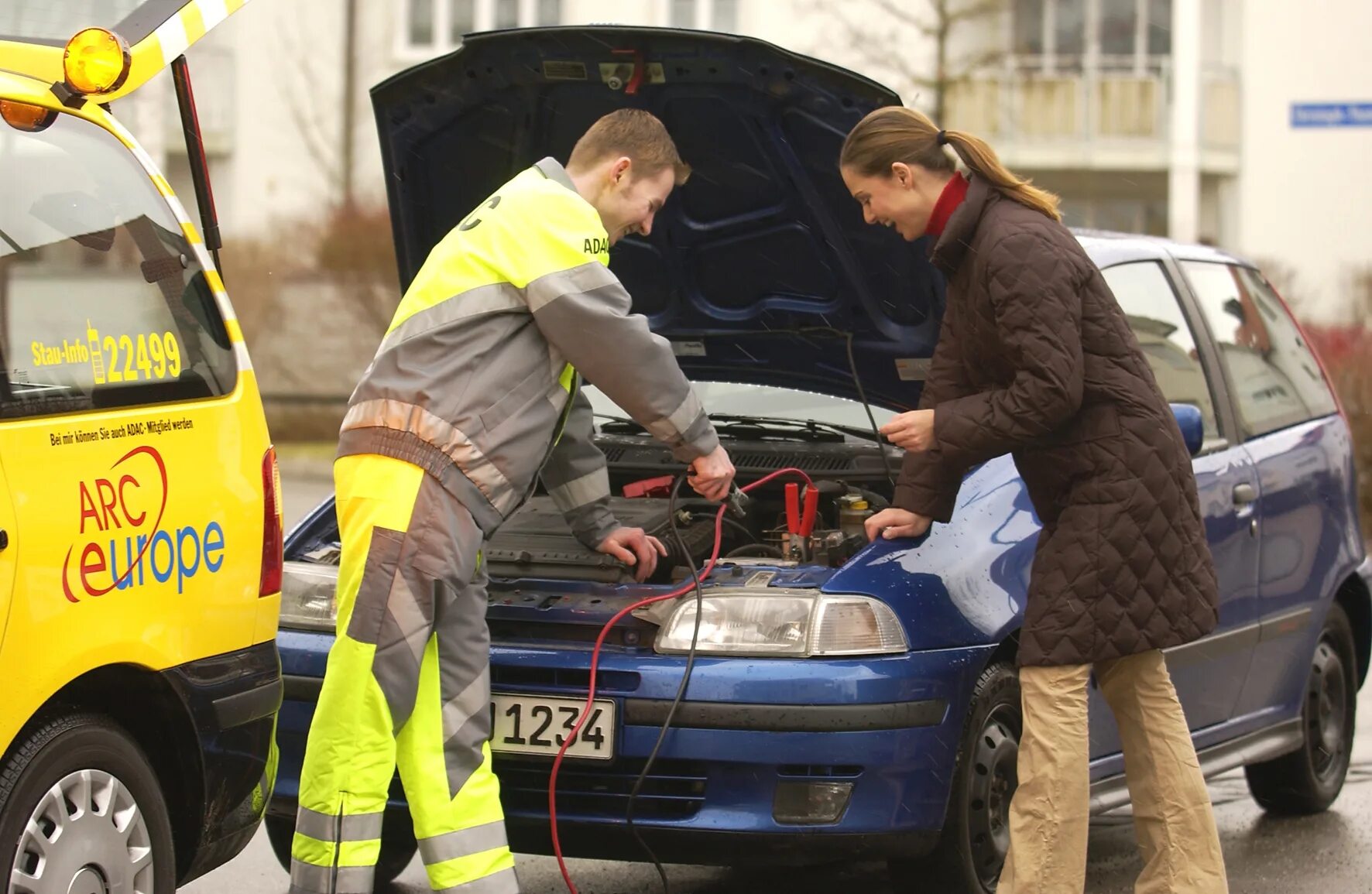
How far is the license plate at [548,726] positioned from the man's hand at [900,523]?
759 mm

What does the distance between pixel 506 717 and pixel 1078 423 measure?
4.75ft

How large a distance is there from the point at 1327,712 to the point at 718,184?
2.69 m

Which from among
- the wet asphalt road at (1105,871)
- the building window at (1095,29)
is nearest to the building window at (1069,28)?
the building window at (1095,29)

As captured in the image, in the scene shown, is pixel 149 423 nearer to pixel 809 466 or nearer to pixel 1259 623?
pixel 809 466

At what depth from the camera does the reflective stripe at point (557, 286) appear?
398 cm

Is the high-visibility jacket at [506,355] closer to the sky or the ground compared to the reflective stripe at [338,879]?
closer to the sky

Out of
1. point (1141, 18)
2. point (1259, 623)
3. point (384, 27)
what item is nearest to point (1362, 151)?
point (1141, 18)

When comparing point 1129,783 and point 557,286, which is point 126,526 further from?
point 1129,783

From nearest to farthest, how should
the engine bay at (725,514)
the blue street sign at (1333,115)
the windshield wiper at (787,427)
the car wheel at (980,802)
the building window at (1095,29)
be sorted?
the car wheel at (980,802) < the engine bay at (725,514) < the windshield wiper at (787,427) < the blue street sign at (1333,115) < the building window at (1095,29)

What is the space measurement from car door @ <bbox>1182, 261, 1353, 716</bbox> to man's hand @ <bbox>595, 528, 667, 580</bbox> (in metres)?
1.91

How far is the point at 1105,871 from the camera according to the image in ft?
17.9

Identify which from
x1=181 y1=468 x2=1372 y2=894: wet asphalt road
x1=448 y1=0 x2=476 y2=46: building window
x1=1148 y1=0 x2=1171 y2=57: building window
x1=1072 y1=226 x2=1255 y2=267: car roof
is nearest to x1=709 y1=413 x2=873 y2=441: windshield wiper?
x1=1072 y1=226 x2=1255 y2=267: car roof

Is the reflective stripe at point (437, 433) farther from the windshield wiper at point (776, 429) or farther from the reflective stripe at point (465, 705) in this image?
the windshield wiper at point (776, 429)

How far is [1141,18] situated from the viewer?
29203mm
